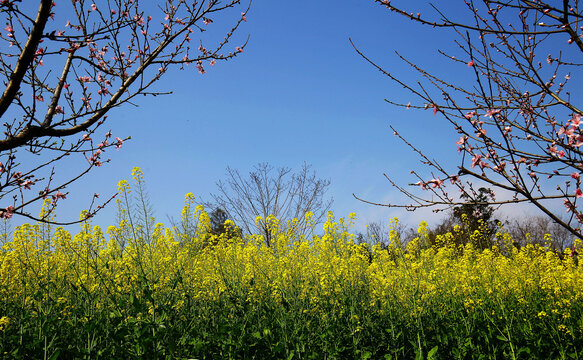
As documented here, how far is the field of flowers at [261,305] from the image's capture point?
3525mm

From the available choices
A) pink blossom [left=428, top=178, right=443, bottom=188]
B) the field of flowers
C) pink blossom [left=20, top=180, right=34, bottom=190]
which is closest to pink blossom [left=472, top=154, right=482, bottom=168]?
pink blossom [left=428, top=178, right=443, bottom=188]

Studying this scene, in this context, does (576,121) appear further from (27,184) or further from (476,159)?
(27,184)

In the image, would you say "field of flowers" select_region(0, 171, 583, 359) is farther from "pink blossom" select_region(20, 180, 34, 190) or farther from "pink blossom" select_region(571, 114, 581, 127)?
"pink blossom" select_region(571, 114, 581, 127)

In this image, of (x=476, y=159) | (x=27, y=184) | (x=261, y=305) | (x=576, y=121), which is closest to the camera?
(x=576, y=121)

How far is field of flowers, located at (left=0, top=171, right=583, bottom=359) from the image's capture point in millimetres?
3525

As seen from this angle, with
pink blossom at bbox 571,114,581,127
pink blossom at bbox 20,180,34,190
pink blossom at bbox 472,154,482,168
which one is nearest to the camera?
pink blossom at bbox 571,114,581,127

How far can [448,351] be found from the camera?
4.03m

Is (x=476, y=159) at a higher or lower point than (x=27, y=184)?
lower

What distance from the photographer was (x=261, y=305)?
15.4 feet

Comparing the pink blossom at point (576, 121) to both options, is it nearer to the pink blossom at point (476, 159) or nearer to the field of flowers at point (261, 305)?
the pink blossom at point (476, 159)

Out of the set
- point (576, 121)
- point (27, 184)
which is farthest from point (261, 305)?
point (576, 121)

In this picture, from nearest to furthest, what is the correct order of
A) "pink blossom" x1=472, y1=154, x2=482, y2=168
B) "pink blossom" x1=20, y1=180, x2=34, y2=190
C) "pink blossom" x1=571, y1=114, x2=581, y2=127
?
1. "pink blossom" x1=571, y1=114, x2=581, y2=127
2. "pink blossom" x1=472, y1=154, x2=482, y2=168
3. "pink blossom" x1=20, y1=180, x2=34, y2=190

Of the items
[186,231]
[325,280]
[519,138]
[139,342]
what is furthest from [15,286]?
[519,138]

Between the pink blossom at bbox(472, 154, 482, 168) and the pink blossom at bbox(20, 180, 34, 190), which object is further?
the pink blossom at bbox(20, 180, 34, 190)
